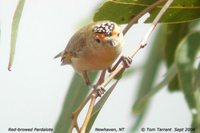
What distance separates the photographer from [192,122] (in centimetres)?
89

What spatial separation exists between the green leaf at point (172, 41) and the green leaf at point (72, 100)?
18 cm

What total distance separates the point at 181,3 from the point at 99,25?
0.65 ft

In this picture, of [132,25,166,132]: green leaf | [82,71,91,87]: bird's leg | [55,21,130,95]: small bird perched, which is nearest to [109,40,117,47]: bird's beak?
[55,21,130,95]: small bird perched

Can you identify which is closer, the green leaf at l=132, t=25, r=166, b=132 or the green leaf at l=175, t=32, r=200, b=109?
the green leaf at l=175, t=32, r=200, b=109

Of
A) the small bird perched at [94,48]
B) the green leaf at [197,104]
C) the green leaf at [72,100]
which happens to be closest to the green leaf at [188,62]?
the green leaf at [197,104]

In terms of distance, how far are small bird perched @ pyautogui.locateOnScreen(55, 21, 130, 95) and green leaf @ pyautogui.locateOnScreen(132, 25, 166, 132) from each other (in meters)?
0.17

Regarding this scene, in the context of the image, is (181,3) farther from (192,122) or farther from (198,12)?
(192,122)

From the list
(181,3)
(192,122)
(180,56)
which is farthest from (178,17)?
(192,122)

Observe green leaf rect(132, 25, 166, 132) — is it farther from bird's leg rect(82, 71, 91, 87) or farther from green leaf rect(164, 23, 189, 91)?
bird's leg rect(82, 71, 91, 87)

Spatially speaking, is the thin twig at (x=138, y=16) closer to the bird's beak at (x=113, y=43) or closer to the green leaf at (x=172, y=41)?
the bird's beak at (x=113, y=43)

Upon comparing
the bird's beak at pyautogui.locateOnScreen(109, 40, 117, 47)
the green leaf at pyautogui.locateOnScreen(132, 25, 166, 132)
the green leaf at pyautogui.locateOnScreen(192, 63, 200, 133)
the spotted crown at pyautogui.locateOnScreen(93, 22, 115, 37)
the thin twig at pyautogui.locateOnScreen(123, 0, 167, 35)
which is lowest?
the green leaf at pyautogui.locateOnScreen(132, 25, 166, 132)

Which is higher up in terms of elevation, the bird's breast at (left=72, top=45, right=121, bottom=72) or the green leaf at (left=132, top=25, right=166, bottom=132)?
the bird's breast at (left=72, top=45, right=121, bottom=72)

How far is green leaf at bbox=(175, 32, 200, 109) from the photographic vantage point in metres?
0.90

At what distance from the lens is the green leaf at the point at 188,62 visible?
905 millimetres
